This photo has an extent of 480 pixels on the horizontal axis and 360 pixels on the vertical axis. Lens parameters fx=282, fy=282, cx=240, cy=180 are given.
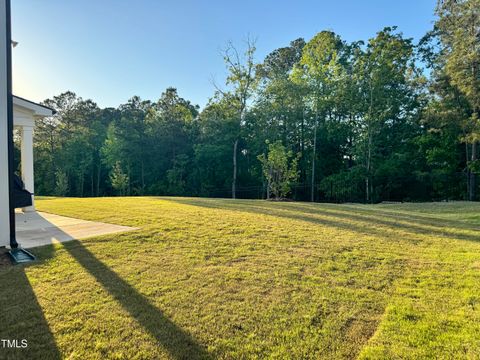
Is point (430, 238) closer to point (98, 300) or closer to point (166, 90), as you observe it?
point (98, 300)

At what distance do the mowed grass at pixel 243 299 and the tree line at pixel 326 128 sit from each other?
10477 mm

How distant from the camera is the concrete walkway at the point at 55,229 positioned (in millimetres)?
4186

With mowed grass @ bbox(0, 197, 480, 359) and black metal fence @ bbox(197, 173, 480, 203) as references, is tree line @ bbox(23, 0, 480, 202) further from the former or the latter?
mowed grass @ bbox(0, 197, 480, 359)

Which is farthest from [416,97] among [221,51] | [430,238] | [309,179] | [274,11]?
[430,238]

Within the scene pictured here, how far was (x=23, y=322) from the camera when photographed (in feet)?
6.64

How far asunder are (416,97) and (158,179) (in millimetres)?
20472

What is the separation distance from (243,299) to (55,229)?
410cm

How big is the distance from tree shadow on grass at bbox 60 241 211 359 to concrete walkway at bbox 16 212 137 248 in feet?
4.44

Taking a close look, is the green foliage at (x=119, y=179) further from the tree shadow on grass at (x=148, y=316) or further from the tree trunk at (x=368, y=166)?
the tree shadow on grass at (x=148, y=316)

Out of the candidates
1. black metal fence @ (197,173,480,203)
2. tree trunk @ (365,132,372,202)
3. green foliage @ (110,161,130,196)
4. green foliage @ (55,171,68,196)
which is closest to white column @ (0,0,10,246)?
black metal fence @ (197,173,480,203)

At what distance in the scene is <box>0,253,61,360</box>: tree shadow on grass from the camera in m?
1.72

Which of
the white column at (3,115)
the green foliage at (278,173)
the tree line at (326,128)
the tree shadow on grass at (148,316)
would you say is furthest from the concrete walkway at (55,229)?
the tree line at (326,128)

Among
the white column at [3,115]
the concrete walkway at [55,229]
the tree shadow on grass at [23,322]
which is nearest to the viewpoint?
the tree shadow on grass at [23,322]

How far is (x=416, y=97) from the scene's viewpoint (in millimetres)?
17531
